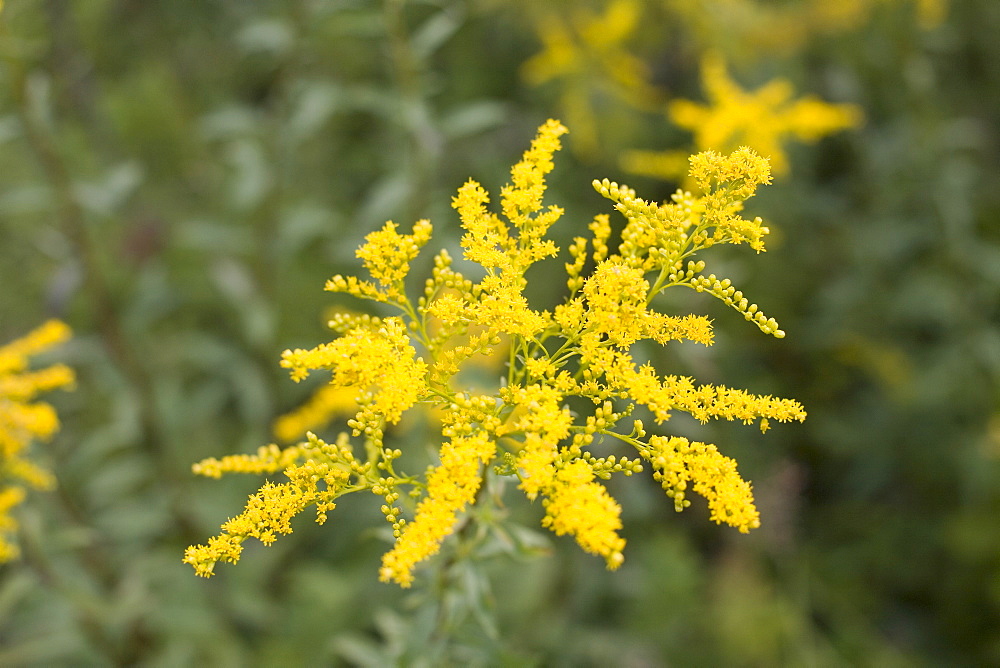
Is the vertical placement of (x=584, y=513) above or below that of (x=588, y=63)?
below

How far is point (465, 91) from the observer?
5656mm

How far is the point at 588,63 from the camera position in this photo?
4.38 m

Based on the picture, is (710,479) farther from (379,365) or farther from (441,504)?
(379,365)

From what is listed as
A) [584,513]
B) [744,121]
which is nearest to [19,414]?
[584,513]

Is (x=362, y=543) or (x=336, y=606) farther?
(x=362, y=543)

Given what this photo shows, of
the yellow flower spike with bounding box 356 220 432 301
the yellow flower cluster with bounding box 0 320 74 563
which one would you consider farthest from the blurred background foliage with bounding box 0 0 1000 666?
the yellow flower spike with bounding box 356 220 432 301

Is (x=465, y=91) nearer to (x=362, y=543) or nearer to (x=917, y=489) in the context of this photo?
(x=362, y=543)

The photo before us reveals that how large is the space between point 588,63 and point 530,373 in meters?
3.27

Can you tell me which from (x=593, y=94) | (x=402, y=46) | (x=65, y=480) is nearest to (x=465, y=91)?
(x=593, y=94)

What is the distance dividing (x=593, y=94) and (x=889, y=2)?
1.93 metres

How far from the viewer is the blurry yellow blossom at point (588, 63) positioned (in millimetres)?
4090

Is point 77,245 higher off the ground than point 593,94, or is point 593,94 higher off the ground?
point 593,94

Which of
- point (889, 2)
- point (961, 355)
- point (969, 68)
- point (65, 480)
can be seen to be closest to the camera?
point (65, 480)

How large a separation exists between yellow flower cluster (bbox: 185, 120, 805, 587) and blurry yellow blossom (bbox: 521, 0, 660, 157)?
8.50 ft
